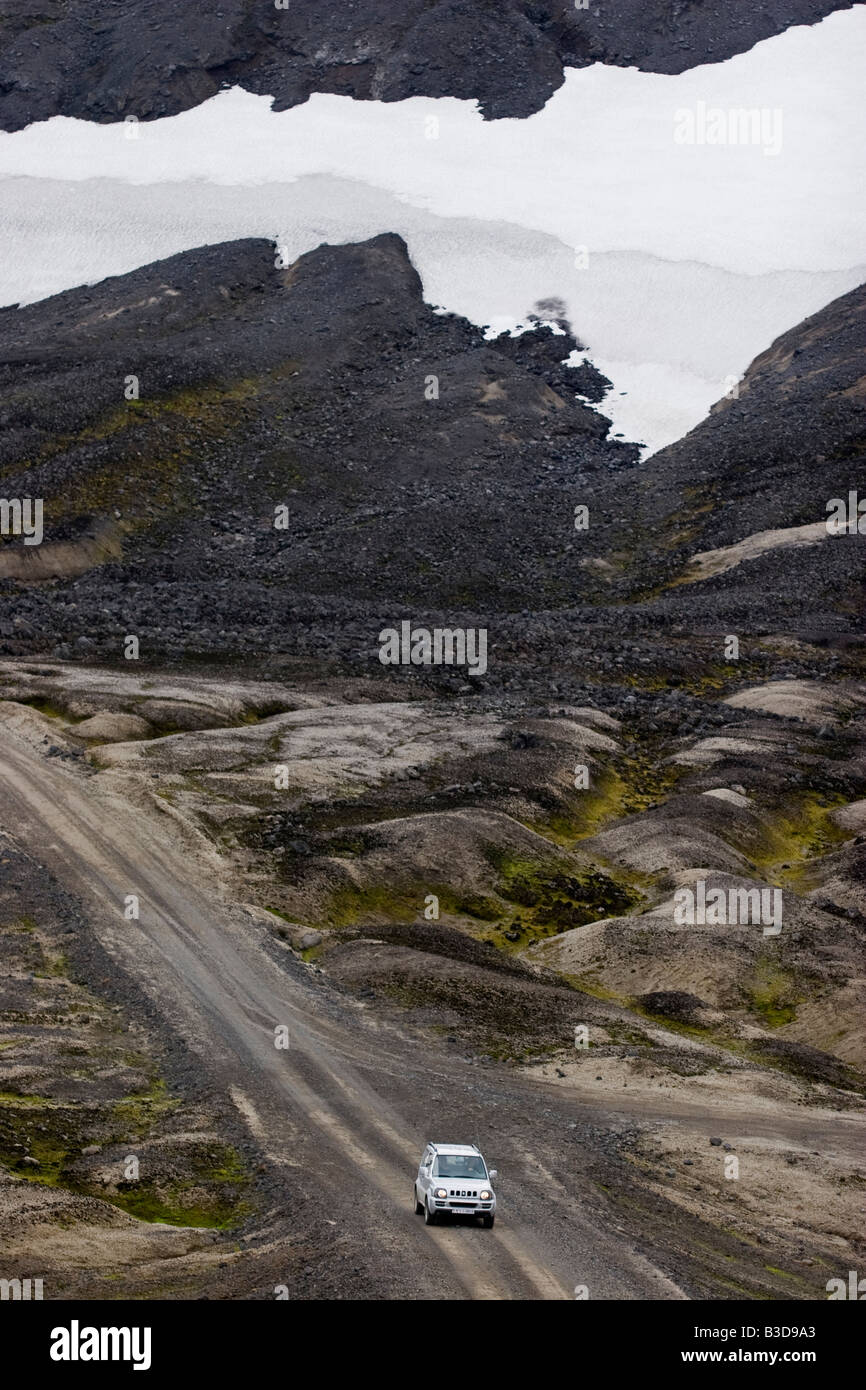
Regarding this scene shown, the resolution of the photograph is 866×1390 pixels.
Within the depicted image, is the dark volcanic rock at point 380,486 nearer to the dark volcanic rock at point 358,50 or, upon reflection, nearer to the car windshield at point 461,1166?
the dark volcanic rock at point 358,50

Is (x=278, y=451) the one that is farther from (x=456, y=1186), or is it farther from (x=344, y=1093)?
(x=456, y=1186)

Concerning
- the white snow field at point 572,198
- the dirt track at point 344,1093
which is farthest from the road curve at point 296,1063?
the white snow field at point 572,198

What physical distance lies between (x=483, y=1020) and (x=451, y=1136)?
29.3 ft

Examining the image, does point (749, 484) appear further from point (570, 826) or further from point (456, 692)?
point (570, 826)

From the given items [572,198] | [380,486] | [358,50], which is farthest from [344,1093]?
[358,50]

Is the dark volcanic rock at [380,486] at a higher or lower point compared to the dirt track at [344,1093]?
higher

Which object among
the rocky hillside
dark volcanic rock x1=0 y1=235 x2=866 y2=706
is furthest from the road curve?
the rocky hillside

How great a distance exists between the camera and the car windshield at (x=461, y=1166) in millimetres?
27062

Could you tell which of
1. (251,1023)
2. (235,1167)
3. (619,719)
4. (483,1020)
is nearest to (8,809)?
(251,1023)

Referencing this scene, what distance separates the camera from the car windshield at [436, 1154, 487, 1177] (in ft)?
88.8

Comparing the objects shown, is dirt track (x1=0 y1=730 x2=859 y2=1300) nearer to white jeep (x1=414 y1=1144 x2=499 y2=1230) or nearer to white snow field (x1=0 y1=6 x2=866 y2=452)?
white jeep (x1=414 y1=1144 x2=499 y2=1230)

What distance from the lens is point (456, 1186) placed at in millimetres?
26766

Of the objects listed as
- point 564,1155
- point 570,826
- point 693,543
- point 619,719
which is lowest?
point 564,1155

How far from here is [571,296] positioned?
462 ft
